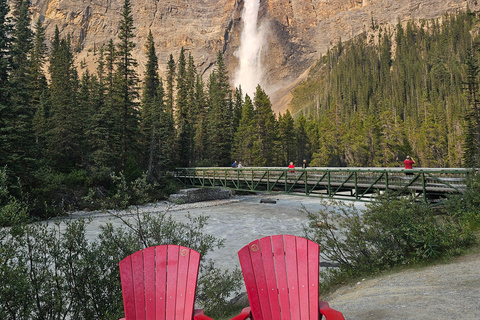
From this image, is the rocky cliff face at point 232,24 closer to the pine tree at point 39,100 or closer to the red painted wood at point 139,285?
the pine tree at point 39,100

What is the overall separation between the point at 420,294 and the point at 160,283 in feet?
10.6

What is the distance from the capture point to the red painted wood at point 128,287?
224 centimetres

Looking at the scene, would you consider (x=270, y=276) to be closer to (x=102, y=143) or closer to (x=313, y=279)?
(x=313, y=279)

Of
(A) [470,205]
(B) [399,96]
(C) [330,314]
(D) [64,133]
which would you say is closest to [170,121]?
(D) [64,133]

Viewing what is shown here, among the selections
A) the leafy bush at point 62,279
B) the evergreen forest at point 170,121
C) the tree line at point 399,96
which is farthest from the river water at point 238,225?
the tree line at point 399,96

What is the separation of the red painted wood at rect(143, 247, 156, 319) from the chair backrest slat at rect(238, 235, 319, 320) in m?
0.74

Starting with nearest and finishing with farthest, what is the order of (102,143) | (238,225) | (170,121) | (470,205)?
(470,205) < (238,225) < (102,143) < (170,121)

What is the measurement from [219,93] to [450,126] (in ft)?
146

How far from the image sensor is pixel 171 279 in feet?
7.64

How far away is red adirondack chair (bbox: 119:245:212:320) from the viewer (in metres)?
2.23

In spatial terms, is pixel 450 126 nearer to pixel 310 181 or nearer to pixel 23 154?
pixel 310 181

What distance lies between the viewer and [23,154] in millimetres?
18562

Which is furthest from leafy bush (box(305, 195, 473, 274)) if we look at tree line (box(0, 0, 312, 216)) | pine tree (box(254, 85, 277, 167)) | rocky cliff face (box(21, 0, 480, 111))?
rocky cliff face (box(21, 0, 480, 111))

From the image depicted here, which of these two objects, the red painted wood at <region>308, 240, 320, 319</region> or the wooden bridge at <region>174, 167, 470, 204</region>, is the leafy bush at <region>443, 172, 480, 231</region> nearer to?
the wooden bridge at <region>174, 167, 470, 204</region>
